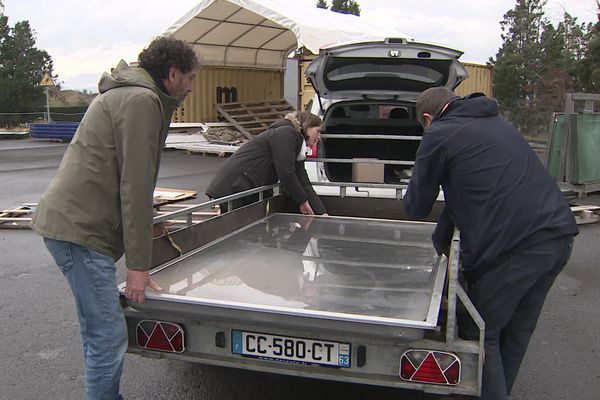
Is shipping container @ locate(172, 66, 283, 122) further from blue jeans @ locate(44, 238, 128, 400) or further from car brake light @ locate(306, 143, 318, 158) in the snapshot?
blue jeans @ locate(44, 238, 128, 400)

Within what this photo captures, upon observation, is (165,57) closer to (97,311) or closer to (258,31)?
(97,311)

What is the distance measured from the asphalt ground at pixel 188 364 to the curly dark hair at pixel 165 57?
195 centimetres

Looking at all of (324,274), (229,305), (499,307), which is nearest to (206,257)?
(324,274)

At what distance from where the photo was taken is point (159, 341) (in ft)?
9.12

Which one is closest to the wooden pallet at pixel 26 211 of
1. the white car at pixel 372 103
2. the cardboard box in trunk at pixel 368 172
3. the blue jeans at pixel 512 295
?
the white car at pixel 372 103

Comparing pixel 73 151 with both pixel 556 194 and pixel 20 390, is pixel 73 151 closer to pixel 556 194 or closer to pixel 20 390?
pixel 20 390

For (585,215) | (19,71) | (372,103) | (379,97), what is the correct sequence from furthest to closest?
(19,71), (585,215), (372,103), (379,97)

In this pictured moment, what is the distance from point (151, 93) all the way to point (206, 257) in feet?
4.21

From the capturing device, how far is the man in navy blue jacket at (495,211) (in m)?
2.61

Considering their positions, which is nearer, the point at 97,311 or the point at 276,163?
the point at 97,311

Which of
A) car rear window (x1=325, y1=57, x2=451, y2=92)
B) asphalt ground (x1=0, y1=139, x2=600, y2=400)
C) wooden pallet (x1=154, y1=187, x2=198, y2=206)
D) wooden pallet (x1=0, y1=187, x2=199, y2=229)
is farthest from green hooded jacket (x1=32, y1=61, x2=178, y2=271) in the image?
wooden pallet (x1=154, y1=187, x2=198, y2=206)

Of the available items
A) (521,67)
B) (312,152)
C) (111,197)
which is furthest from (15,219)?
(521,67)

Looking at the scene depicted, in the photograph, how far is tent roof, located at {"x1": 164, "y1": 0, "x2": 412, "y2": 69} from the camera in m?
15.1

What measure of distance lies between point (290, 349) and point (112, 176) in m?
1.09
